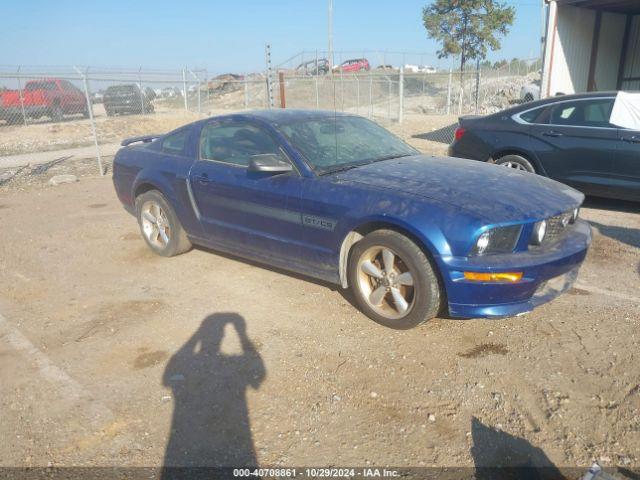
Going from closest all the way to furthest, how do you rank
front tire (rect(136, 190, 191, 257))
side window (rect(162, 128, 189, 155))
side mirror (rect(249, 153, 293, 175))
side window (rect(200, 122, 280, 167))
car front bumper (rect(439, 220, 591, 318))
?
car front bumper (rect(439, 220, 591, 318)) < side mirror (rect(249, 153, 293, 175)) < side window (rect(200, 122, 280, 167)) < side window (rect(162, 128, 189, 155)) < front tire (rect(136, 190, 191, 257))

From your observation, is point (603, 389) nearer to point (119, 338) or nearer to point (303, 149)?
point (303, 149)

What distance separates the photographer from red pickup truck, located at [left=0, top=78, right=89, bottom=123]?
18375 mm

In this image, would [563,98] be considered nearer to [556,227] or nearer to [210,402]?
[556,227]

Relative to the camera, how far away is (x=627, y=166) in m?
6.13

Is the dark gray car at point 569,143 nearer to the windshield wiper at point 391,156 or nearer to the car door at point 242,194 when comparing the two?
the windshield wiper at point 391,156

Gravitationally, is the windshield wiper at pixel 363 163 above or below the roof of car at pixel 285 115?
below

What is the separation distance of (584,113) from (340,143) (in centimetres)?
385

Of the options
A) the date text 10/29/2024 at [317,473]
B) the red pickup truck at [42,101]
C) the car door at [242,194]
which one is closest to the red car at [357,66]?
the red pickup truck at [42,101]

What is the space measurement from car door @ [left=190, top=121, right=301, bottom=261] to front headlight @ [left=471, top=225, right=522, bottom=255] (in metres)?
1.39

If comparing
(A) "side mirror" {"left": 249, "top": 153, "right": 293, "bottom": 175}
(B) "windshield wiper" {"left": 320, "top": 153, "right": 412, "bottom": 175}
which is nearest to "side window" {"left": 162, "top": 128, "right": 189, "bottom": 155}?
(A) "side mirror" {"left": 249, "top": 153, "right": 293, "bottom": 175}

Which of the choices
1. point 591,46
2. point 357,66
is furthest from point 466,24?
point 591,46

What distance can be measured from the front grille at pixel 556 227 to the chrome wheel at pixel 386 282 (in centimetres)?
96

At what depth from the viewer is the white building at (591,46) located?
38.5ft

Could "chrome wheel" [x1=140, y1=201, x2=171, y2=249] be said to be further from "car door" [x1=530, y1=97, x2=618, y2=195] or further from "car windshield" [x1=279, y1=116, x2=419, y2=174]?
"car door" [x1=530, y1=97, x2=618, y2=195]
